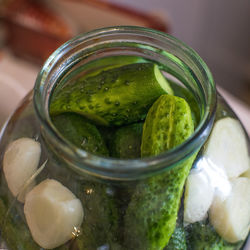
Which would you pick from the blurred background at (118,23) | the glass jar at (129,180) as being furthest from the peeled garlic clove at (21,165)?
the blurred background at (118,23)

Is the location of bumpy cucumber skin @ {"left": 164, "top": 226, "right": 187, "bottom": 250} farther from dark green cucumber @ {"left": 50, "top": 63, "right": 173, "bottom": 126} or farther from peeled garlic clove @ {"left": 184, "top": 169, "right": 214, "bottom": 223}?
dark green cucumber @ {"left": 50, "top": 63, "right": 173, "bottom": 126}

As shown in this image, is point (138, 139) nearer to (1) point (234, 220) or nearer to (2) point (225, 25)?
(1) point (234, 220)

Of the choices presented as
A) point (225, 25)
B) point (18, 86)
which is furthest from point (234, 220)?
point (225, 25)

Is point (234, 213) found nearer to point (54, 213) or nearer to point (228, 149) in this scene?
point (228, 149)

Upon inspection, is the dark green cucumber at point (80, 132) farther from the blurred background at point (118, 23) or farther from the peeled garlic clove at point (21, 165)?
the blurred background at point (118, 23)

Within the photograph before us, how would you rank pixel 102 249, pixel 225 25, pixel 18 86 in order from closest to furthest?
pixel 102 249 < pixel 18 86 < pixel 225 25

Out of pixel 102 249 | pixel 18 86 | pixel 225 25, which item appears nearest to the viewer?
pixel 102 249

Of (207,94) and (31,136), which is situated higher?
(207,94)

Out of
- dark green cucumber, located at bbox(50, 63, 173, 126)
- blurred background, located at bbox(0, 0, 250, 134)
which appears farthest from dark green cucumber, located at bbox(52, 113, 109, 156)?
blurred background, located at bbox(0, 0, 250, 134)
